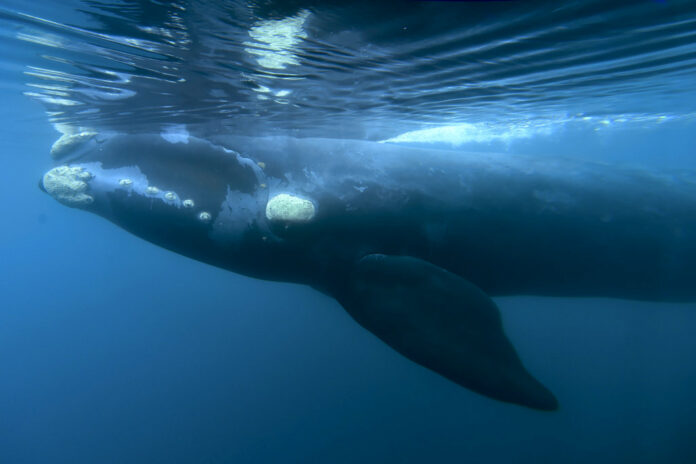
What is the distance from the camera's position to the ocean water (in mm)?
5480

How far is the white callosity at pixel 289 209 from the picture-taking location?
5.72 metres

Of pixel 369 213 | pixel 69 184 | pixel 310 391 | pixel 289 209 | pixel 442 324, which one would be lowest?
pixel 310 391

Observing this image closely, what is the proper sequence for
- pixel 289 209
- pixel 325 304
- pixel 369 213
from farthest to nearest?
pixel 325 304 → pixel 369 213 → pixel 289 209

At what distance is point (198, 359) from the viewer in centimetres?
2409

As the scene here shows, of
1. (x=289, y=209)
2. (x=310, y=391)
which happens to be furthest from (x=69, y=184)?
(x=310, y=391)

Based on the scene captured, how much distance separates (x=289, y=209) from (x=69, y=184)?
147 inches

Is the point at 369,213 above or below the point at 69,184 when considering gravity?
above

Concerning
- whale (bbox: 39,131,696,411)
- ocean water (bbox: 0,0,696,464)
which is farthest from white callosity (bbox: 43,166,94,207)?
ocean water (bbox: 0,0,696,464)

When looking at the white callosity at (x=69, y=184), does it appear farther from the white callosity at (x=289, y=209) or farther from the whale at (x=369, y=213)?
the white callosity at (x=289, y=209)

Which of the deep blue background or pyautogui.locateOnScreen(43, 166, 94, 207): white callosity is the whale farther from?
the deep blue background

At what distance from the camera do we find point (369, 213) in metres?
5.94

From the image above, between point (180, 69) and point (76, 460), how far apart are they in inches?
851

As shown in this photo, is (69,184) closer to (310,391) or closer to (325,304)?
(310,391)

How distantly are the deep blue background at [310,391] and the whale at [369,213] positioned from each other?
29.8 ft
